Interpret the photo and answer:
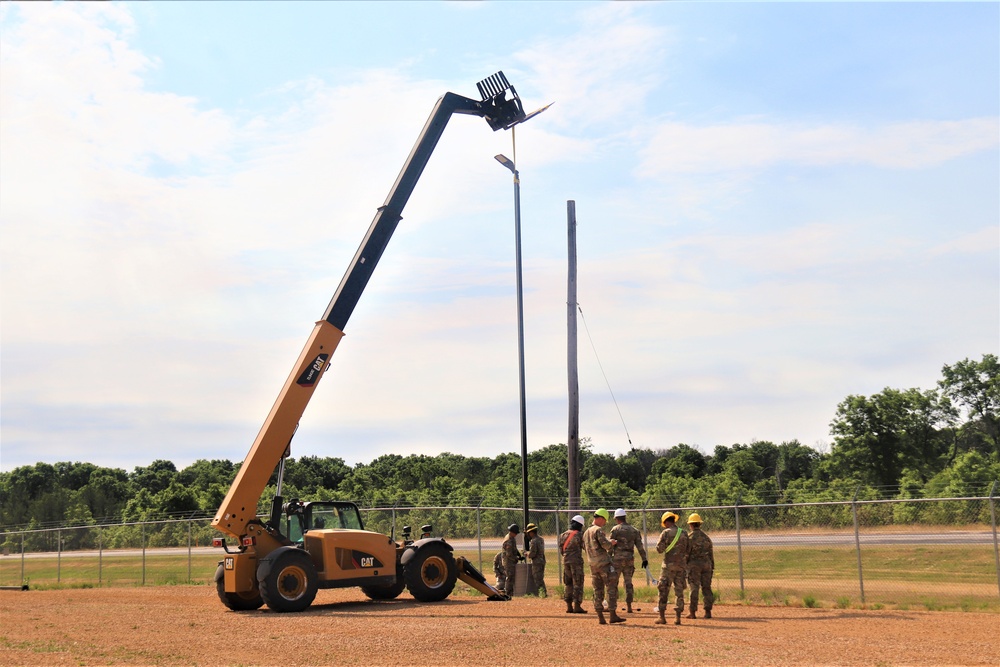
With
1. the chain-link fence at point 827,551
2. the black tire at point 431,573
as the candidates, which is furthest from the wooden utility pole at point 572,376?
the black tire at point 431,573

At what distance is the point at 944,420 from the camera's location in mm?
57375

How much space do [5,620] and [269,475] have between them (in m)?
5.46

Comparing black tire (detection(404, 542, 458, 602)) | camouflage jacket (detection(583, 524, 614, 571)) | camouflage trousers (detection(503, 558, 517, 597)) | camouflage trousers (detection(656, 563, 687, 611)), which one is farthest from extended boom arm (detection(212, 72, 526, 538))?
camouflage trousers (detection(656, 563, 687, 611))

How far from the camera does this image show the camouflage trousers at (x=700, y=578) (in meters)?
16.1

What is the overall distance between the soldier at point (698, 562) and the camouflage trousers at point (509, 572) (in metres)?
4.87

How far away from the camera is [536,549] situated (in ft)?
65.5

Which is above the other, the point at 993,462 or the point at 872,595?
the point at 993,462

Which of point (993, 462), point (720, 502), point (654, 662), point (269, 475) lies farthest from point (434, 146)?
point (993, 462)

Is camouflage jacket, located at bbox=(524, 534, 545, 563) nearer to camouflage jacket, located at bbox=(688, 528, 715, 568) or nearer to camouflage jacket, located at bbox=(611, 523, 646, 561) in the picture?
camouflage jacket, located at bbox=(611, 523, 646, 561)

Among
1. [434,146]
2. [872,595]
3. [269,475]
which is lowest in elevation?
[872,595]

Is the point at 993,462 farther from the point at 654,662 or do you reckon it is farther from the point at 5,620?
the point at 5,620

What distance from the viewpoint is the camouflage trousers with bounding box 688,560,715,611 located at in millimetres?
16141

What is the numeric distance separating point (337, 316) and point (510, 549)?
6068 mm

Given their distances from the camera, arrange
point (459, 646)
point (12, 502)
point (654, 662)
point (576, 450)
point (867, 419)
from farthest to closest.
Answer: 1. point (12, 502)
2. point (867, 419)
3. point (576, 450)
4. point (459, 646)
5. point (654, 662)
